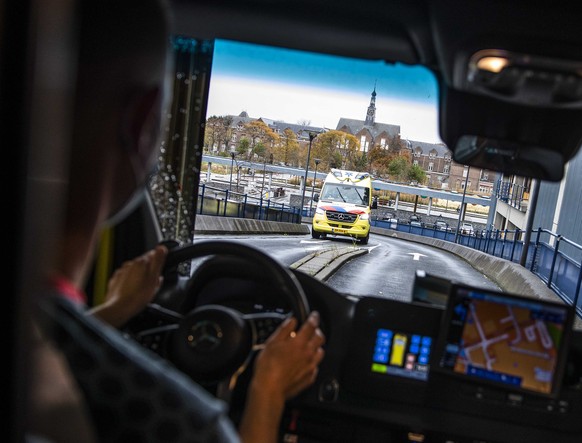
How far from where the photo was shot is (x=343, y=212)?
5.19m

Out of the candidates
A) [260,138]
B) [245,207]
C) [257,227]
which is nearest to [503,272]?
[257,227]

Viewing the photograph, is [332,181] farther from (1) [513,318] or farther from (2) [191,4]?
(1) [513,318]

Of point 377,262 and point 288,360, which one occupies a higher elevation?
point 288,360

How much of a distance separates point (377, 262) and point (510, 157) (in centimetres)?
252

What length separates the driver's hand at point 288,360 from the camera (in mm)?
1105

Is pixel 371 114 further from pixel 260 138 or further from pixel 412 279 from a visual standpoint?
pixel 412 279

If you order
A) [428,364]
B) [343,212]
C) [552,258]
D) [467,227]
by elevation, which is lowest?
[552,258]

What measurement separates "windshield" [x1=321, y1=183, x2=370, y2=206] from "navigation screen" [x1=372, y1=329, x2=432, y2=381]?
2693 millimetres

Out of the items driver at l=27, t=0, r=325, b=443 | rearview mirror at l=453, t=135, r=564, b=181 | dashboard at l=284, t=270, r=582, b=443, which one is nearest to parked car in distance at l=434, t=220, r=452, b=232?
rearview mirror at l=453, t=135, r=564, b=181

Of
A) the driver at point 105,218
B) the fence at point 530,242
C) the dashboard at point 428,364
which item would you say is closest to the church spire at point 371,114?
the dashboard at point 428,364

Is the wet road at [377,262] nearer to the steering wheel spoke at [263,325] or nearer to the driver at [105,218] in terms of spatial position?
the steering wheel spoke at [263,325]

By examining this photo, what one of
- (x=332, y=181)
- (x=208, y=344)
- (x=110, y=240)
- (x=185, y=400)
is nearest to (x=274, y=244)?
(x=332, y=181)

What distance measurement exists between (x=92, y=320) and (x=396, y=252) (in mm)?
4721

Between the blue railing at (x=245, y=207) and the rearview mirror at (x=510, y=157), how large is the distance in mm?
1399
